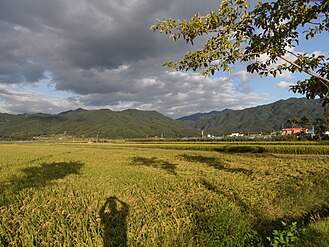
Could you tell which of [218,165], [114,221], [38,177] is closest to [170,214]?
[114,221]

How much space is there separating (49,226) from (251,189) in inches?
313

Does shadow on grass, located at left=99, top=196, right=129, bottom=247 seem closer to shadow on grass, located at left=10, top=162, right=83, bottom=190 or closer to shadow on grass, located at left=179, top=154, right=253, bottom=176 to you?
shadow on grass, located at left=10, top=162, right=83, bottom=190

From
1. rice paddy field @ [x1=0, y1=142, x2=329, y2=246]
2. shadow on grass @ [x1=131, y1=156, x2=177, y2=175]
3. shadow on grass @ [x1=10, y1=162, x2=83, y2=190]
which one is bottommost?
shadow on grass @ [x1=131, y1=156, x2=177, y2=175]

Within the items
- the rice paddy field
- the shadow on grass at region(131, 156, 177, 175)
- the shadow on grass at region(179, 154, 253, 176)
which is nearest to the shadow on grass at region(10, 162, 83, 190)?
the rice paddy field

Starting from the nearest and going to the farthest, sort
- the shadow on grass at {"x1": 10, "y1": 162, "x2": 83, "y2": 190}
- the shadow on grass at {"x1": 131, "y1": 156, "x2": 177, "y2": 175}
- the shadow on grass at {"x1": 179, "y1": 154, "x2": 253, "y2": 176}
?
the shadow on grass at {"x1": 10, "y1": 162, "x2": 83, "y2": 190}
the shadow on grass at {"x1": 179, "y1": 154, "x2": 253, "y2": 176}
the shadow on grass at {"x1": 131, "y1": 156, "x2": 177, "y2": 175}

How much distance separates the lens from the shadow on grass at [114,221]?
5.41 m

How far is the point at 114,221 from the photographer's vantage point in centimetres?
657

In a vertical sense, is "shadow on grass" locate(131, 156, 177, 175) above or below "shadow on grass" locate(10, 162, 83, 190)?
below

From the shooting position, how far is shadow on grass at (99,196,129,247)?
17.8 ft

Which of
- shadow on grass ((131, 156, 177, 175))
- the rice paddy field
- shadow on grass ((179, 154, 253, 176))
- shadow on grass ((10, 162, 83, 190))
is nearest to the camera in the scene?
the rice paddy field

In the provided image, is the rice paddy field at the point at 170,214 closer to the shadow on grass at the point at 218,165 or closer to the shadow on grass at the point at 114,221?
the shadow on grass at the point at 114,221

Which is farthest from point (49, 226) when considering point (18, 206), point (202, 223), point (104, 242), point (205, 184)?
point (205, 184)

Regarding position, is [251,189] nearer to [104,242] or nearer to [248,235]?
A: [248,235]

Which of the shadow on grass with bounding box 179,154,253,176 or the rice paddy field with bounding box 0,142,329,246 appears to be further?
the shadow on grass with bounding box 179,154,253,176
